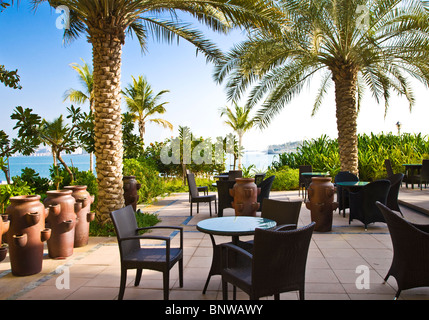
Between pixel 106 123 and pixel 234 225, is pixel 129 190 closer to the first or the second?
pixel 106 123

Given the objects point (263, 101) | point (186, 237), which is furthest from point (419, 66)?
point (186, 237)

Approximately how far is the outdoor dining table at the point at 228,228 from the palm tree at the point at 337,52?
5100 millimetres

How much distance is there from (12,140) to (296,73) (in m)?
7.53

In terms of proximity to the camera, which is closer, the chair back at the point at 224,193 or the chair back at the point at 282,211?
the chair back at the point at 282,211

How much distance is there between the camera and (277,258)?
8.09ft

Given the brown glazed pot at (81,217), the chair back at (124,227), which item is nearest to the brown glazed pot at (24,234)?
the brown glazed pot at (81,217)

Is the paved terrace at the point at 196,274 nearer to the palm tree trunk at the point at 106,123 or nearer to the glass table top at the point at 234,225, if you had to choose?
the glass table top at the point at 234,225

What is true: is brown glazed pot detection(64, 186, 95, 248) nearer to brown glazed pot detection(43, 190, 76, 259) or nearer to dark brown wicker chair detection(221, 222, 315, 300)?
brown glazed pot detection(43, 190, 76, 259)

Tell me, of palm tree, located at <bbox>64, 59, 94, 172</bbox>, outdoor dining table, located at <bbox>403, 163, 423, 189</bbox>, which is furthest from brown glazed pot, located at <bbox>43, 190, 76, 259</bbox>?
palm tree, located at <bbox>64, 59, 94, 172</bbox>

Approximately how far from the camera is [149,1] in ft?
20.9

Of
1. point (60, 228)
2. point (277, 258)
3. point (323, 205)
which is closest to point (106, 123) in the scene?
point (60, 228)

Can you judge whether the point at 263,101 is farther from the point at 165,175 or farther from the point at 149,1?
the point at 165,175

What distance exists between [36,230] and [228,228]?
244cm

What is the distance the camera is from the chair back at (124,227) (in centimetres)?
320
